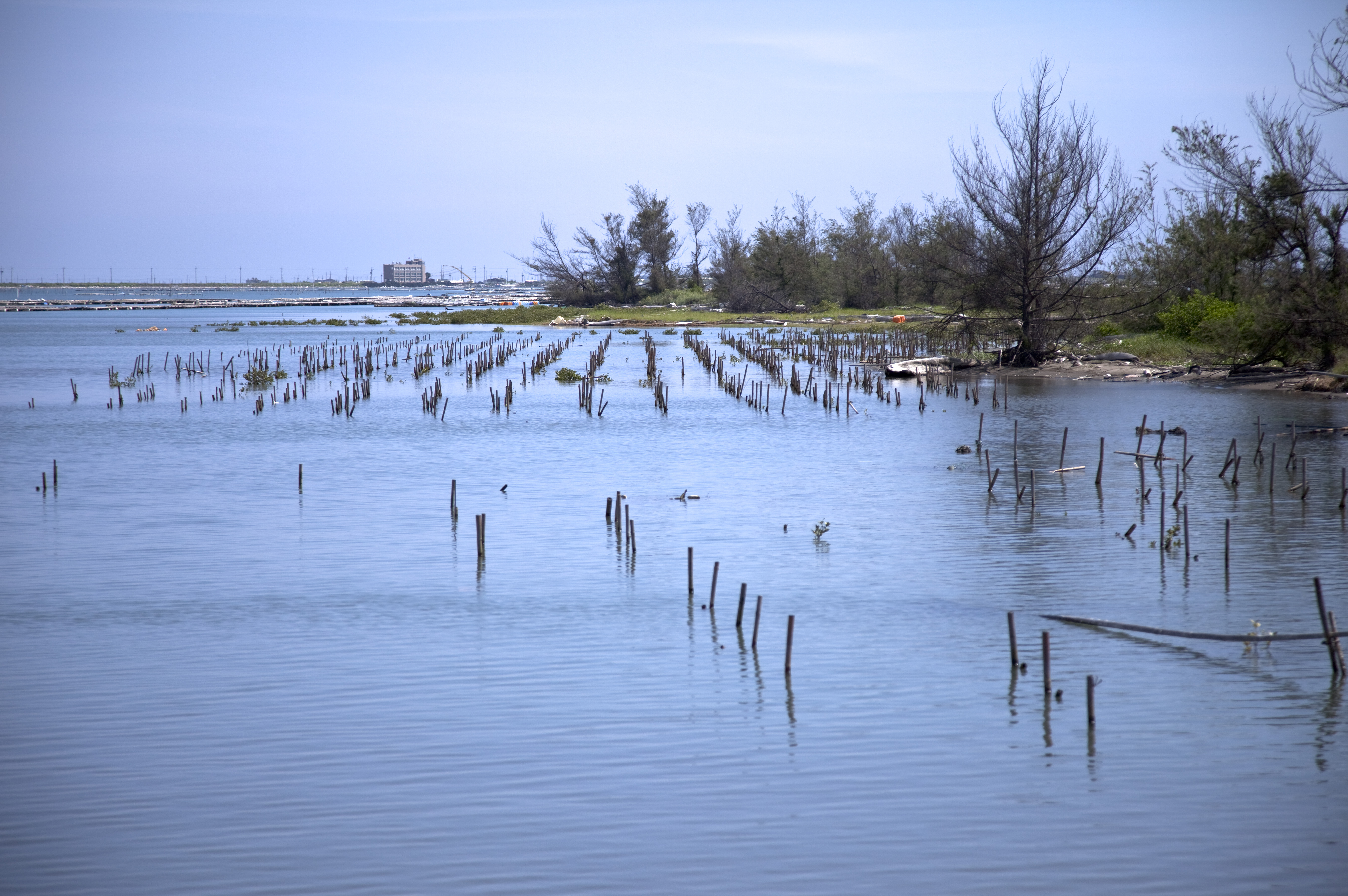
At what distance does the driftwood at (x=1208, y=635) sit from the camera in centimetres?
840

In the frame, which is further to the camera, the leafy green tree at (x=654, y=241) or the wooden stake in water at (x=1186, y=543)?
the leafy green tree at (x=654, y=241)

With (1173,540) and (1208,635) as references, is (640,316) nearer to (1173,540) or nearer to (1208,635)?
(1173,540)

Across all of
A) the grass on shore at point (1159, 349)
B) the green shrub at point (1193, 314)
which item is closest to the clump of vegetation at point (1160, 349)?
the grass on shore at point (1159, 349)

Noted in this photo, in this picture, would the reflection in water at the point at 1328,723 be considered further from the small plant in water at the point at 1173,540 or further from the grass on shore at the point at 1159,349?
the grass on shore at the point at 1159,349

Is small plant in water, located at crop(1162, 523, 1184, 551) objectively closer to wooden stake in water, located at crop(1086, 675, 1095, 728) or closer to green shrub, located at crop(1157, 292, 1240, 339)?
wooden stake in water, located at crop(1086, 675, 1095, 728)

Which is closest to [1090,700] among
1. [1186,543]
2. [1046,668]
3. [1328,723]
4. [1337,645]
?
[1046,668]

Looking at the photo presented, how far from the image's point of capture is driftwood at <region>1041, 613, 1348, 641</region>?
27.6ft

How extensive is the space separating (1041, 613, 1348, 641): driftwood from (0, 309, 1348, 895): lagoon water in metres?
0.23

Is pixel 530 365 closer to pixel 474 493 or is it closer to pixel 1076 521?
pixel 474 493

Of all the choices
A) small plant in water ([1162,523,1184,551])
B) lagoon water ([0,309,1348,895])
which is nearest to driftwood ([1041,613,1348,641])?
lagoon water ([0,309,1348,895])

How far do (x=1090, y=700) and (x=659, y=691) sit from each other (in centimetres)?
313

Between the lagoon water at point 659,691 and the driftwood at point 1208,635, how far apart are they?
232 mm

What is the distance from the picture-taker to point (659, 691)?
9.10 metres

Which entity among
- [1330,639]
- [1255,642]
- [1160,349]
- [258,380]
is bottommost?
[1255,642]
